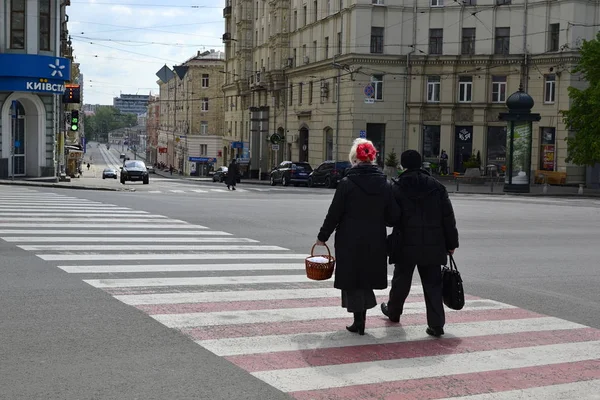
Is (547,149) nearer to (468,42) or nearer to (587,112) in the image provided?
(587,112)

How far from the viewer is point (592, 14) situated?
46.1m

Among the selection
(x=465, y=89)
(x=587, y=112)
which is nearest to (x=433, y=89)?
(x=465, y=89)

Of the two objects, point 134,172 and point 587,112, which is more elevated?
point 587,112

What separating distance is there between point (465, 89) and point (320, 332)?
148 ft

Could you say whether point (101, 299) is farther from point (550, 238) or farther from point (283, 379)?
point (550, 238)

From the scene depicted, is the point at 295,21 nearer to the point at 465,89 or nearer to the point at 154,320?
the point at 465,89

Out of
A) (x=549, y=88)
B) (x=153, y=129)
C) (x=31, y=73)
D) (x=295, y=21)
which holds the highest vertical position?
(x=295, y=21)

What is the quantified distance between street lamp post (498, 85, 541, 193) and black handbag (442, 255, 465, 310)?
33.1m

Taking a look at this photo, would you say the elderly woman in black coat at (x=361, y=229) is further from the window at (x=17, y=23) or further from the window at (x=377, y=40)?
the window at (x=377, y=40)

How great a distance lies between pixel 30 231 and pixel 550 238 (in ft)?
34.7

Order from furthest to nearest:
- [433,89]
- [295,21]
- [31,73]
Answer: [295,21] → [433,89] → [31,73]

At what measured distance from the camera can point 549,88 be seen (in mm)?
47812

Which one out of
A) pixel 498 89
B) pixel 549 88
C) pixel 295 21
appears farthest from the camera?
pixel 295 21

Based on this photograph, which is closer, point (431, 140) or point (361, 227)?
point (361, 227)
